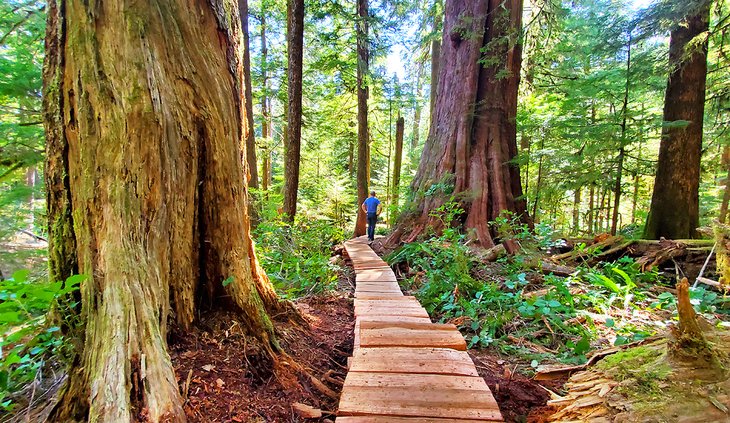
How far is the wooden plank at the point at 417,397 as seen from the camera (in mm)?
1921

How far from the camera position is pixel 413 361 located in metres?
2.53

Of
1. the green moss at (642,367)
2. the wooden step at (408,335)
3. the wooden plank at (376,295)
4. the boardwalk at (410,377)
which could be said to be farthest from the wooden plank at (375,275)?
the green moss at (642,367)

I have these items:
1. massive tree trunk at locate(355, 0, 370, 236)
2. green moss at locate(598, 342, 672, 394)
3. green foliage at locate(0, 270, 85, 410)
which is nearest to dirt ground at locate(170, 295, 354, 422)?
green foliage at locate(0, 270, 85, 410)

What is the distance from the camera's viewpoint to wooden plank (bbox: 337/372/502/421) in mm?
1921

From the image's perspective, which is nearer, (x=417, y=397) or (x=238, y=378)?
(x=238, y=378)

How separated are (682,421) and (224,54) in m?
3.08

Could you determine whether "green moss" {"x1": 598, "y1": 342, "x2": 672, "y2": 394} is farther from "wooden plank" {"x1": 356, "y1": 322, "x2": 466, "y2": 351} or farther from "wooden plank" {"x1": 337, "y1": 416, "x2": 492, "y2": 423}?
"wooden plank" {"x1": 356, "y1": 322, "x2": 466, "y2": 351}

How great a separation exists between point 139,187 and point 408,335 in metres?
2.34

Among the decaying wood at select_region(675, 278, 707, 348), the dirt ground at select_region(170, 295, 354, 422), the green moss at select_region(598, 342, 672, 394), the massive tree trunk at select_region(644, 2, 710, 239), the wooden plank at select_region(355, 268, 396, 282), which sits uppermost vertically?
the massive tree trunk at select_region(644, 2, 710, 239)

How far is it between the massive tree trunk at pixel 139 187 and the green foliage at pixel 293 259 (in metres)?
2.11

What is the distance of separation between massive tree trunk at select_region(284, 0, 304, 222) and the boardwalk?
209 inches

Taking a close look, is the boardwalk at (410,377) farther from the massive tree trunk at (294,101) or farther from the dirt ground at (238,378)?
the massive tree trunk at (294,101)

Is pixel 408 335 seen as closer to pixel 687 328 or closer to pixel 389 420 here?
pixel 389 420

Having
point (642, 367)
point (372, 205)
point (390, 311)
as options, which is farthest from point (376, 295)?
point (372, 205)
